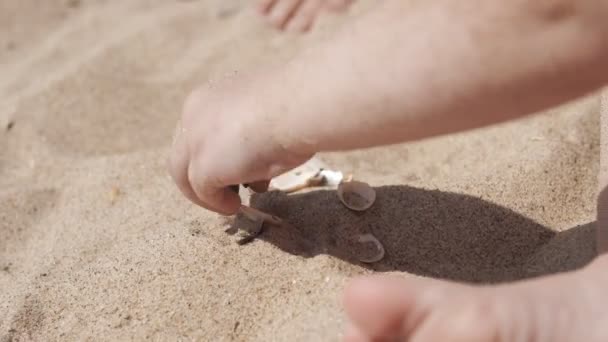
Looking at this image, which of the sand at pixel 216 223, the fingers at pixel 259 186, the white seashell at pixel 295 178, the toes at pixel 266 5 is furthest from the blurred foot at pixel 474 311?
the toes at pixel 266 5

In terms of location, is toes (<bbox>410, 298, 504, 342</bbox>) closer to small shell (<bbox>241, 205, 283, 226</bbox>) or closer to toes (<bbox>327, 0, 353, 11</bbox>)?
small shell (<bbox>241, 205, 283, 226</bbox>)

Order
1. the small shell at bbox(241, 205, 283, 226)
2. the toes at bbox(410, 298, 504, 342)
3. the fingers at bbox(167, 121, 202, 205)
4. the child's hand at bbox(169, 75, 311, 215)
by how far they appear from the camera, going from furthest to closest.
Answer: the small shell at bbox(241, 205, 283, 226) → the fingers at bbox(167, 121, 202, 205) → the child's hand at bbox(169, 75, 311, 215) → the toes at bbox(410, 298, 504, 342)

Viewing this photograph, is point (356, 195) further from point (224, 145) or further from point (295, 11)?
point (295, 11)

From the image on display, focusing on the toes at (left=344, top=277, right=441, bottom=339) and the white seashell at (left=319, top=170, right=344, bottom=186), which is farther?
the white seashell at (left=319, top=170, right=344, bottom=186)

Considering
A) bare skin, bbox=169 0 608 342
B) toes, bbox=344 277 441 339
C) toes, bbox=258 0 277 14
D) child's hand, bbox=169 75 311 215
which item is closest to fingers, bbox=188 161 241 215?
child's hand, bbox=169 75 311 215

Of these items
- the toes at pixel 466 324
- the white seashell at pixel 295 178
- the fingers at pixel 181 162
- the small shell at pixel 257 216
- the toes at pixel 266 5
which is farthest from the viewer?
the toes at pixel 266 5

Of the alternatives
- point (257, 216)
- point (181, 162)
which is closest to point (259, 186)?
point (257, 216)

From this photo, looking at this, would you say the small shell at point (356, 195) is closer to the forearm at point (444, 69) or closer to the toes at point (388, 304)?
the forearm at point (444, 69)

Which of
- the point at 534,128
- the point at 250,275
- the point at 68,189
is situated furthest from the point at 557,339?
the point at 68,189
